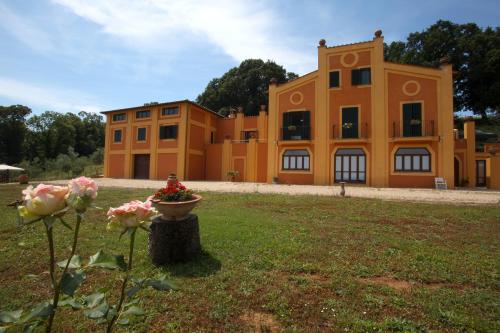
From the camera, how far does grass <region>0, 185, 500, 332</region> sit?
2754 mm

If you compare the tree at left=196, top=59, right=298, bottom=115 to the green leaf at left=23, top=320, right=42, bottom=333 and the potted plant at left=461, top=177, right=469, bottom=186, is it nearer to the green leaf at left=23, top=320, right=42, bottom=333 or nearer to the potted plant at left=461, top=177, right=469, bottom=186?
the potted plant at left=461, top=177, right=469, bottom=186

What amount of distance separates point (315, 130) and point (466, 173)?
11372mm

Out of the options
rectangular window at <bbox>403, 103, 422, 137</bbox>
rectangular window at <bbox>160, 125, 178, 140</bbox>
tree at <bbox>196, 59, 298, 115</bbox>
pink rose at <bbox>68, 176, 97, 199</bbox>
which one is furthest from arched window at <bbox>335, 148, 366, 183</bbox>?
tree at <bbox>196, 59, 298, 115</bbox>

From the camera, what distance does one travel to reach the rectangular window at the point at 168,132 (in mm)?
25266

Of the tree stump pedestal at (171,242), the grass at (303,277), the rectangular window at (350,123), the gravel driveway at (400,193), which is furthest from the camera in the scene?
the rectangular window at (350,123)

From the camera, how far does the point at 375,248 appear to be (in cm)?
482

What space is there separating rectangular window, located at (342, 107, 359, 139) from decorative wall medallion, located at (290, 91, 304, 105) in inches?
132

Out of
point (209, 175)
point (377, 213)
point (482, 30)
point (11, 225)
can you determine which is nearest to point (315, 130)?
point (209, 175)

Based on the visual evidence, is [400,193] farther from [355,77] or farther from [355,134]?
[355,77]

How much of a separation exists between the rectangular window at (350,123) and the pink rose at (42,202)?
20618 millimetres

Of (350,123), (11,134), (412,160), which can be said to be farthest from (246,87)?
(11,134)

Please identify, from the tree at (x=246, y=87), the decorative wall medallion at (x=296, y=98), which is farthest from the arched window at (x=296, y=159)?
the tree at (x=246, y=87)

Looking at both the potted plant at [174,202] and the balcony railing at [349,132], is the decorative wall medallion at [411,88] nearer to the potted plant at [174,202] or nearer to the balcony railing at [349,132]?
the balcony railing at [349,132]

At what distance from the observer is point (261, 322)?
274 centimetres
